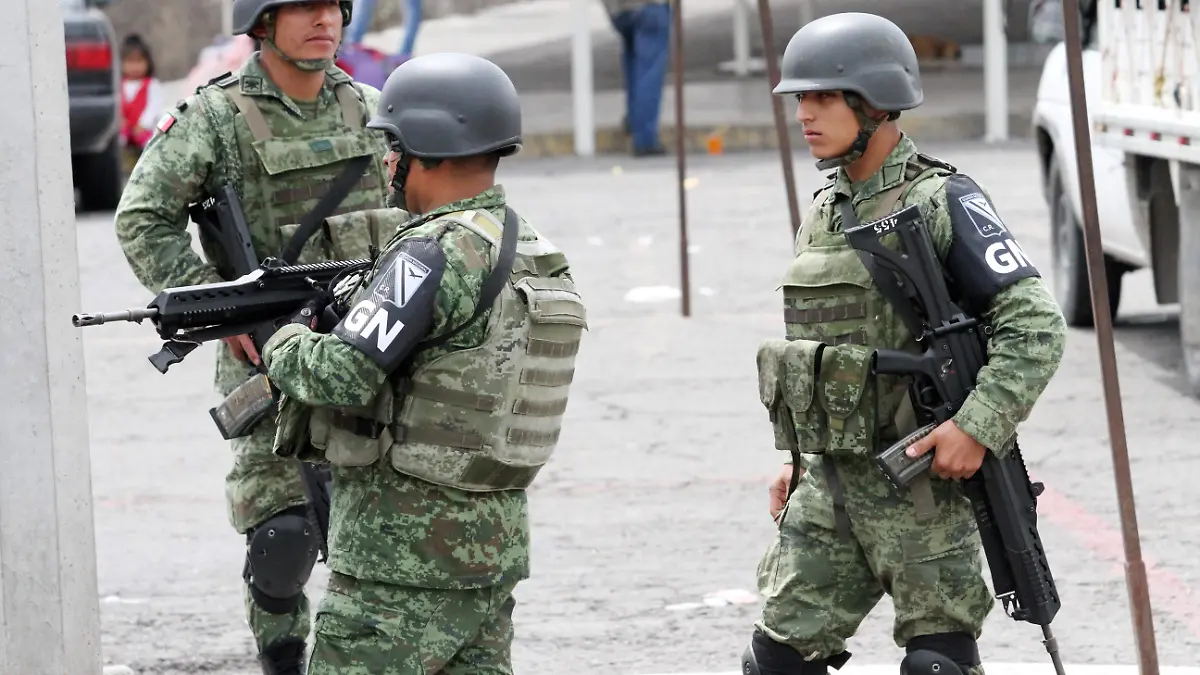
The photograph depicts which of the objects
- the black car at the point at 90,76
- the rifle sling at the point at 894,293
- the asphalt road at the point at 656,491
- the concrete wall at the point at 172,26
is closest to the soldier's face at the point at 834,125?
the rifle sling at the point at 894,293

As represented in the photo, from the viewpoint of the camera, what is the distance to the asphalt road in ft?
19.6

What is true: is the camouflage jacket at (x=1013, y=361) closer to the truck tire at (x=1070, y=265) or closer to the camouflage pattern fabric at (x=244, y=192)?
the camouflage pattern fabric at (x=244, y=192)

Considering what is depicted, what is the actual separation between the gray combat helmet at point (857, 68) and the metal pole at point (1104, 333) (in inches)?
14.3

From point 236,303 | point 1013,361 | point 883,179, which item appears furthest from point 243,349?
point 1013,361

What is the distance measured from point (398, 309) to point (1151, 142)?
5.75 metres

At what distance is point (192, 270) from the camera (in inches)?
200

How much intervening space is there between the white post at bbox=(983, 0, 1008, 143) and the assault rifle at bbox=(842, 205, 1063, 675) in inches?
566

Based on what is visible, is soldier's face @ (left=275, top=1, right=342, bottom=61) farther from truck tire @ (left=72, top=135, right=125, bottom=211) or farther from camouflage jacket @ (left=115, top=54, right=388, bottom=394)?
truck tire @ (left=72, top=135, right=125, bottom=211)

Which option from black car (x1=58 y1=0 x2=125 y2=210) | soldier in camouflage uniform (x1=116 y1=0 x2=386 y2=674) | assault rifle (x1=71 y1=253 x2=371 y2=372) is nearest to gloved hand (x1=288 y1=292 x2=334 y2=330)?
assault rifle (x1=71 y1=253 x2=371 y2=372)

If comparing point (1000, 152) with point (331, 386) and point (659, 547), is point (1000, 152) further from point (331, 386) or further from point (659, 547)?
point (331, 386)

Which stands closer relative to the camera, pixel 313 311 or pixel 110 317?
pixel 110 317

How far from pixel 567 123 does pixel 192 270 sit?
47.2 feet

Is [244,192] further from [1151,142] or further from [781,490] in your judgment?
[1151,142]

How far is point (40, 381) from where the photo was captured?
4.80m
